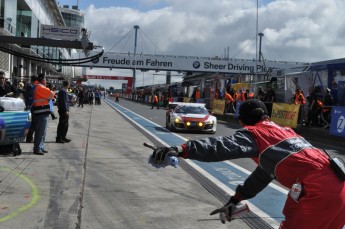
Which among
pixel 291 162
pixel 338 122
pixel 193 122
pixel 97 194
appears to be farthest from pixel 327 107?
pixel 291 162

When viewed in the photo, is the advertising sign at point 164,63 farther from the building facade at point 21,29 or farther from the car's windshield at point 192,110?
the car's windshield at point 192,110

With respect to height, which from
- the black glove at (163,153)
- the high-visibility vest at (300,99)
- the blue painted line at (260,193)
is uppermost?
the high-visibility vest at (300,99)

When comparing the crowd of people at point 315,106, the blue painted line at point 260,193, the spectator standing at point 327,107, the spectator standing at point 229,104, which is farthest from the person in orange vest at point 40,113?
the spectator standing at point 229,104

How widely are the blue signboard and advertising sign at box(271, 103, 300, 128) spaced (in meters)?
2.73

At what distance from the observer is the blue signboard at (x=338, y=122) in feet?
52.3

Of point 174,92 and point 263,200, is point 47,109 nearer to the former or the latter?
point 263,200

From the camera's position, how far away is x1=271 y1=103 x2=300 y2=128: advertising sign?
1953cm

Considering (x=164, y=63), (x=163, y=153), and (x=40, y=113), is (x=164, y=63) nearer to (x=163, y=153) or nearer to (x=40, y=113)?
(x=40, y=113)

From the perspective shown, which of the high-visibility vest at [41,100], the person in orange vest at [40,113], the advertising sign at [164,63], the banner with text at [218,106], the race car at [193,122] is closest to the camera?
the person in orange vest at [40,113]

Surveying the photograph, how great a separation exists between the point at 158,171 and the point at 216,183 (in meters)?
1.27

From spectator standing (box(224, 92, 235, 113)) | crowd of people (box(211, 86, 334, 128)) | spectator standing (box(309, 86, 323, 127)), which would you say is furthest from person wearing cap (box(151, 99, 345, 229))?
spectator standing (box(224, 92, 235, 113))

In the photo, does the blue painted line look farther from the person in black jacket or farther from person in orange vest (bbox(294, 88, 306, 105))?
person in orange vest (bbox(294, 88, 306, 105))

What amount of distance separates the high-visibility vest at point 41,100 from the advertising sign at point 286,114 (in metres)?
11.9

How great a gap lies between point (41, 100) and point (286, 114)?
12.5 metres
